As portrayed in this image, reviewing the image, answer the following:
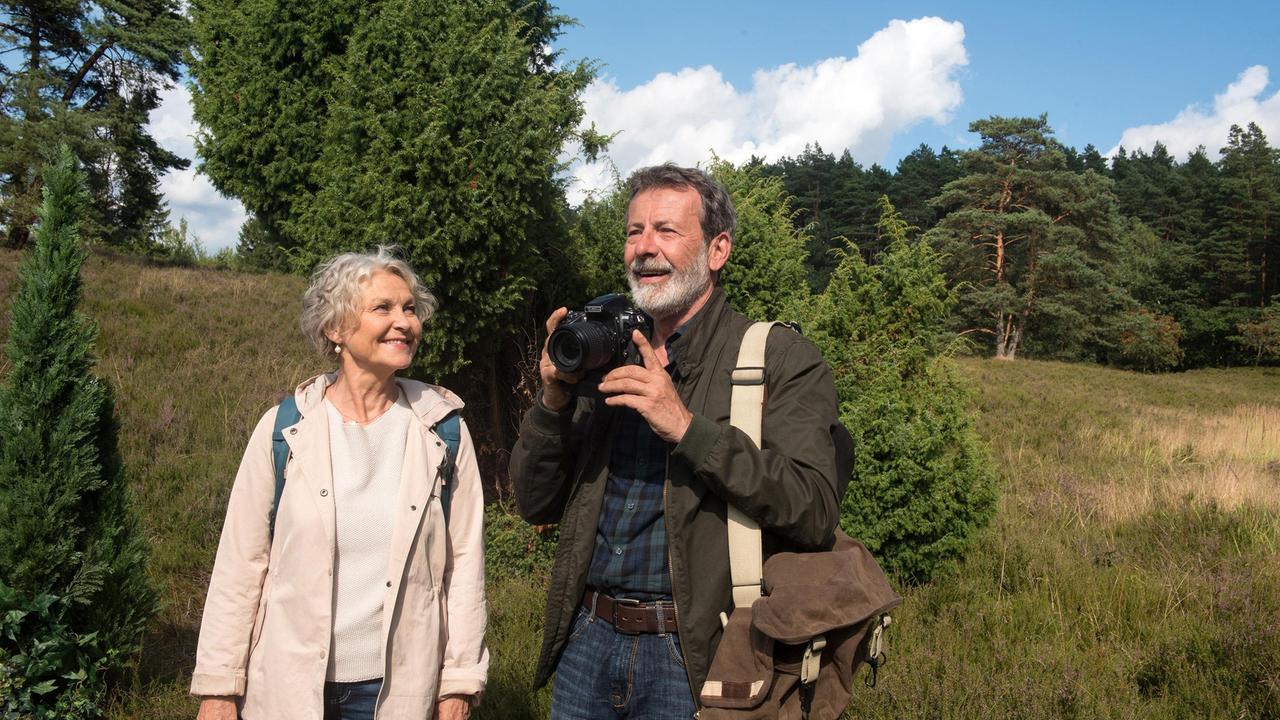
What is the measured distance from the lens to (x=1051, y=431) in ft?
46.4

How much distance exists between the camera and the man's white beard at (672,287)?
2.24m

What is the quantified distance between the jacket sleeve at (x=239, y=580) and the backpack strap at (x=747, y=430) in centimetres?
128

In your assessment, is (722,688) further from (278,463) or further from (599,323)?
(278,463)

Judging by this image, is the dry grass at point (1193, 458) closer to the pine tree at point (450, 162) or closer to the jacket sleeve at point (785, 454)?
the pine tree at point (450, 162)

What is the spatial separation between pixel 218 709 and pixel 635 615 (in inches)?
46.0

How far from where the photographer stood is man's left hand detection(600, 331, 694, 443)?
6.12 feet

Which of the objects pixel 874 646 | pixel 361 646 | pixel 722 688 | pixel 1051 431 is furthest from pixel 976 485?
pixel 1051 431

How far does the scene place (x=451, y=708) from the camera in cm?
228

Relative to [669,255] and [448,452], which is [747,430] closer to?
[669,255]

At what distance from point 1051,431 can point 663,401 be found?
1433 cm

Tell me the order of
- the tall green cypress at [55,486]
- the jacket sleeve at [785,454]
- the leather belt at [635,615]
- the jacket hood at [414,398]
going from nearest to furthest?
the jacket sleeve at [785,454] < the leather belt at [635,615] < the jacket hood at [414,398] < the tall green cypress at [55,486]

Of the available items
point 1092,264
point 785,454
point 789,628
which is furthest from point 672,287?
point 1092,264

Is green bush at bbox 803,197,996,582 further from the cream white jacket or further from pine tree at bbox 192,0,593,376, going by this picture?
the cream white jacket

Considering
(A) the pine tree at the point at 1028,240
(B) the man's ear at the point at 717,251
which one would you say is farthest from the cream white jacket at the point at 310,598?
(A) the pine tree at the point at 1028,240
